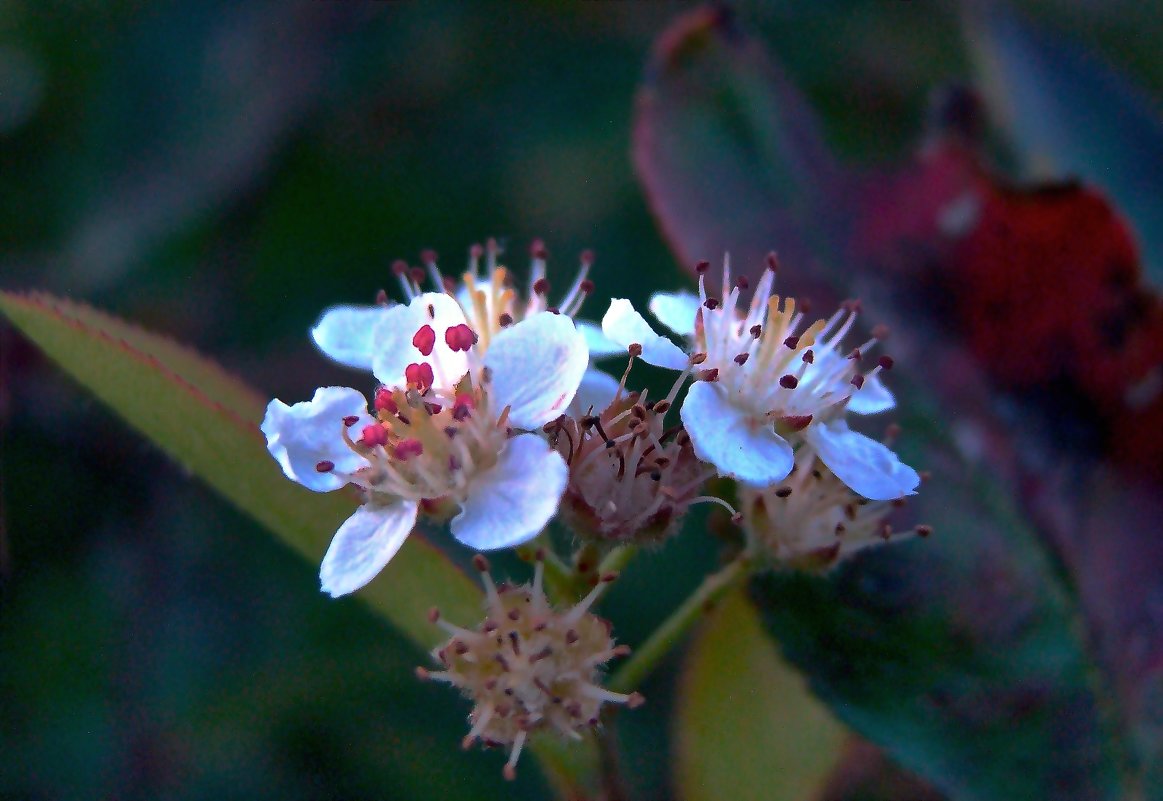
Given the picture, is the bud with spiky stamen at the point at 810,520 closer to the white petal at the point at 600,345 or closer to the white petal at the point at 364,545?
the white petal at the point at 600,345

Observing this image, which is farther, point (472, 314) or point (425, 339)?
point (472, 314)

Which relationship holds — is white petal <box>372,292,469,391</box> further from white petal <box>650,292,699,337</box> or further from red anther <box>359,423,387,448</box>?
white petal <box>650,292,699,337</box>

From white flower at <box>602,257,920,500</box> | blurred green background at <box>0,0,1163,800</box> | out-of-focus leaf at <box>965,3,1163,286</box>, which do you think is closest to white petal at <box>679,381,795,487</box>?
white flower at <box>602,257,920,500</box>

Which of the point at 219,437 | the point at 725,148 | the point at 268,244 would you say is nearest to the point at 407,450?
the point at 219,437

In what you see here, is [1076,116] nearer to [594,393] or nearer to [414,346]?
[594,393]

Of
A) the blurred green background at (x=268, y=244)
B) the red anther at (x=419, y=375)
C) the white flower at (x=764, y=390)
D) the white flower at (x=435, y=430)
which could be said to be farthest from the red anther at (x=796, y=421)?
the blurred green background at (x=268, y=244)
